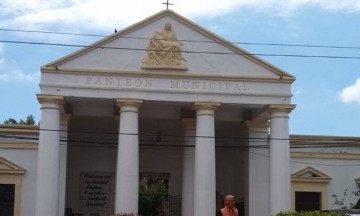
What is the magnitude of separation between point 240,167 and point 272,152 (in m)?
6.53

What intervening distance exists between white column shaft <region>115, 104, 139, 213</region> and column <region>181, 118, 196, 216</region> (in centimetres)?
407

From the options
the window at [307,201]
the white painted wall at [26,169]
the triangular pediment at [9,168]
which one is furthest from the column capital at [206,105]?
the triangular pediment at [9,168]

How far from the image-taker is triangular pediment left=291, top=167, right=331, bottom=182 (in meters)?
36.1

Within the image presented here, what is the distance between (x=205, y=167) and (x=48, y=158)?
6754mm

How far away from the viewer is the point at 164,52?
31031 mm

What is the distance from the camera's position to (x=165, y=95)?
102ft

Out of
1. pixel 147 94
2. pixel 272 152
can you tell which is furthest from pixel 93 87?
pixel 272 152

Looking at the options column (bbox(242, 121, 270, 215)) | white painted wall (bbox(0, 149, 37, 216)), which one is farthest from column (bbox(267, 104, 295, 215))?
white painted wall (bbox(0, 149, 37, 216))

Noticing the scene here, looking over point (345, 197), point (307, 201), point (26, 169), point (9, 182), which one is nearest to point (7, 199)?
point (9, 182)

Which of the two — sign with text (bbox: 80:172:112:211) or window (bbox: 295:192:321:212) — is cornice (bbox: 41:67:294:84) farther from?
sign with text (bbox: 80:172:112:211)

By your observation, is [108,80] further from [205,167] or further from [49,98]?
[205,167]

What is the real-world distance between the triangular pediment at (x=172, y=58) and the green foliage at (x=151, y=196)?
701 inches

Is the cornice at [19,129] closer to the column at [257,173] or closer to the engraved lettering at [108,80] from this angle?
the engraved lettering at [108,80]

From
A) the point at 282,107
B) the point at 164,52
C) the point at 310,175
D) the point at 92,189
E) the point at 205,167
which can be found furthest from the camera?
the point at 92,189
